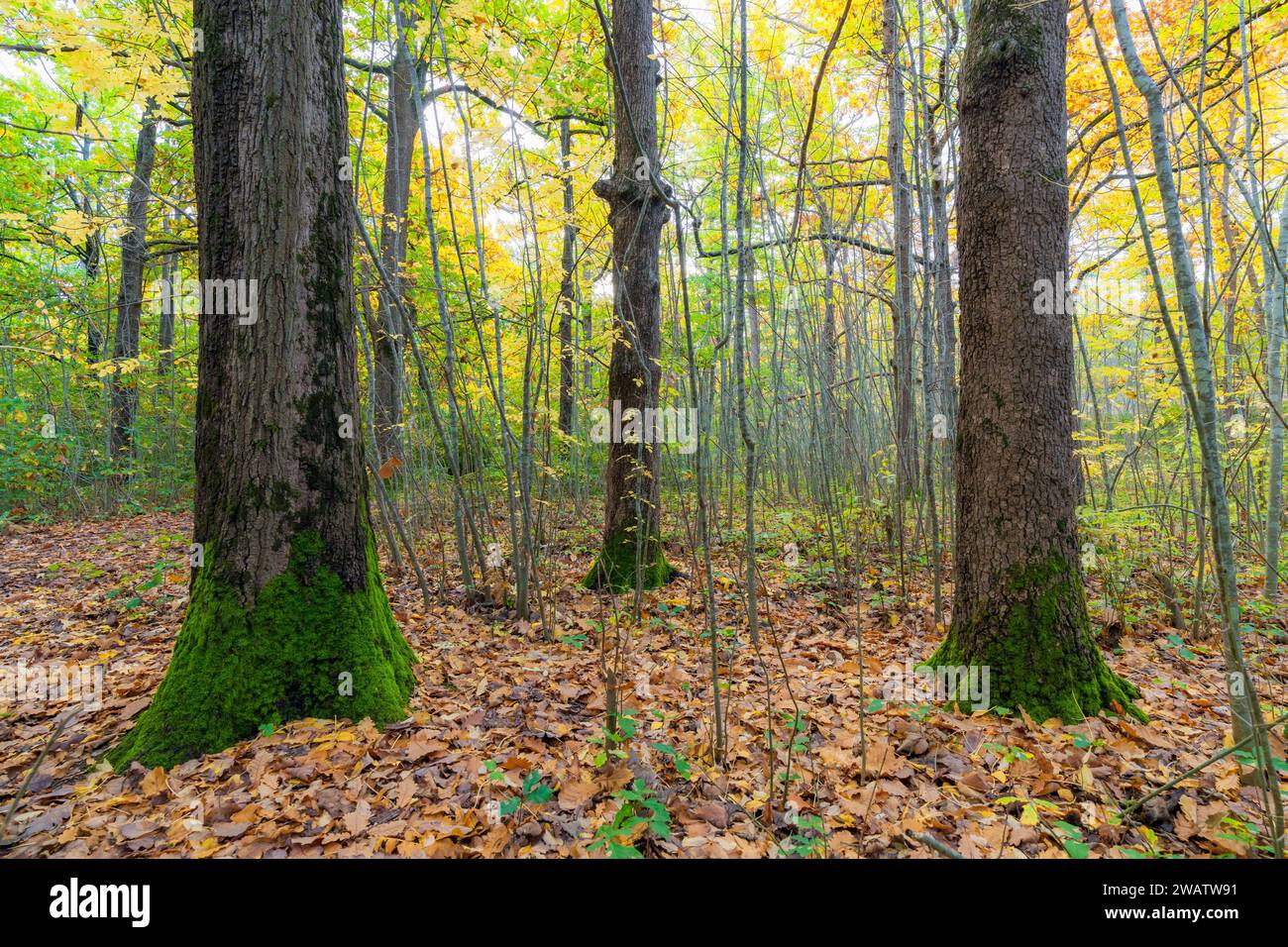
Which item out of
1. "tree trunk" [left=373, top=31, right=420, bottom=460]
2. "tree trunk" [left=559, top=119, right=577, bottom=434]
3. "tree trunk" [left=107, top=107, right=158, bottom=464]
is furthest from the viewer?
"tree trunk" [left=107, top=107, right=158, bottom=464]

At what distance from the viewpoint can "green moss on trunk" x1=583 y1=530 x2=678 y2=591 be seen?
4570 mm

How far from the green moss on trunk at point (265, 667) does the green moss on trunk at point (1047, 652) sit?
2.69m

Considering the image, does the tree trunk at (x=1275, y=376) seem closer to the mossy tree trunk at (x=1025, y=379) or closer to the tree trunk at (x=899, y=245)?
the mossy tree trunk at (x=1025, y=379)

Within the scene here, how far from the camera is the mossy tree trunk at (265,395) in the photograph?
2262 mm

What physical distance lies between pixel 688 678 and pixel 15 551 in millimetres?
7869

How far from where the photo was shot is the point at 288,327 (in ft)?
7.52

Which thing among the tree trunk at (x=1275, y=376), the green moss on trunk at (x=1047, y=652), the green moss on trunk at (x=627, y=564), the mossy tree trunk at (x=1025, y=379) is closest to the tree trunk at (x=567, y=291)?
the green moss on trunk at (x=627, y=564)

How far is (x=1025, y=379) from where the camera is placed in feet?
8.28

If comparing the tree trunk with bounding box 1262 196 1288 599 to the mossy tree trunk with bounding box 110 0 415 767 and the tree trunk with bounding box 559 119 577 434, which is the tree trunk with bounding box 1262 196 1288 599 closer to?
the tree trunk with bounding box 559 119 577 434

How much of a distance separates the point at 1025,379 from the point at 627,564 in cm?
300

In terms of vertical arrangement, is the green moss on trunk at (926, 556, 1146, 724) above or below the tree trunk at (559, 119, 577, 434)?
below

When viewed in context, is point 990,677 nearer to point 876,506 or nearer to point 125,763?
point 876,506

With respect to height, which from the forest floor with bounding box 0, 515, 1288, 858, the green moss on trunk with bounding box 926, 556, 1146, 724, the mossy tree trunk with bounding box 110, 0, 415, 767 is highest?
the mossy tree trunk with bounding box 110, 0, 415, 767

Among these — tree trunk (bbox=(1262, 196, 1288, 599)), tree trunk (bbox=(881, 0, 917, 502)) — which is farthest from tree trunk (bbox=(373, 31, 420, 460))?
tree trunk (bbox=(1262, 196, 1288, 599))
